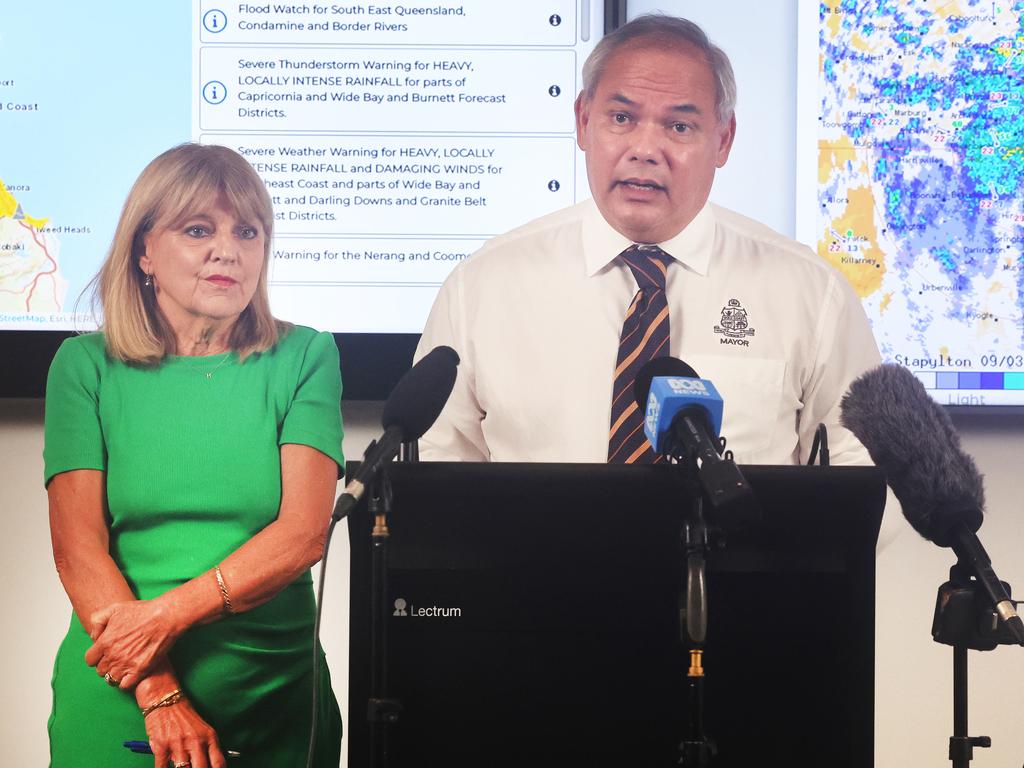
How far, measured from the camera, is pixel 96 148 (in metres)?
2.59

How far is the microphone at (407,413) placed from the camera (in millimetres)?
1129

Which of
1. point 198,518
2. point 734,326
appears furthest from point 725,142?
point 198,518

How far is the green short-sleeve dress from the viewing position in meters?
2.17

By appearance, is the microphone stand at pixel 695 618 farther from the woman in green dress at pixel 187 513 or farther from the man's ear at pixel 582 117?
the man's ear at pixel 582 117

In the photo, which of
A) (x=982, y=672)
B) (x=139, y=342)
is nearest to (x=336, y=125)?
(x=139, y=342)

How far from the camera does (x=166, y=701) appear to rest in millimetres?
2117

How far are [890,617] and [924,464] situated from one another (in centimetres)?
178

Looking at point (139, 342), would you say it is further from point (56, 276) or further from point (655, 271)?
point (655, 271)

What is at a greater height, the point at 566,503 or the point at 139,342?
the point at 139,342

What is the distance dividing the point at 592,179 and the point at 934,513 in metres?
1.48

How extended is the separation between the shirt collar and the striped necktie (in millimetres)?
26

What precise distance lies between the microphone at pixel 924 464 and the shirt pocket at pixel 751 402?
3.27ft

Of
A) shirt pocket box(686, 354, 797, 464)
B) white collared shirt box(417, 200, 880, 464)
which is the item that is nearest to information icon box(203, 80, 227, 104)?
white collared shirt box(417, 200, 880, 464)

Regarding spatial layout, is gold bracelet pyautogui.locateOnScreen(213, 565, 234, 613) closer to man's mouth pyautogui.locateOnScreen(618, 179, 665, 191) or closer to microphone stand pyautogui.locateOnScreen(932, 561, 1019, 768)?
man's mouth pyautogui.locateOnScreen(618, 179, 665, 191)
